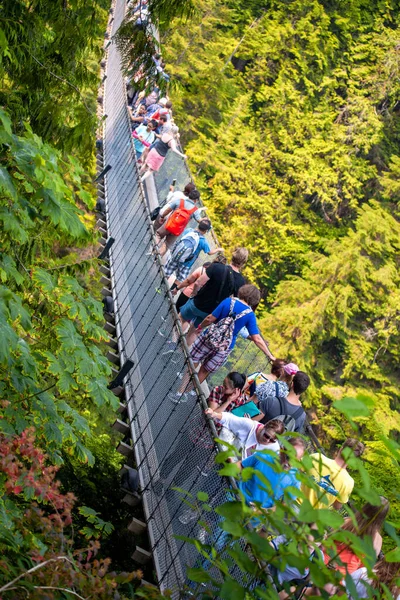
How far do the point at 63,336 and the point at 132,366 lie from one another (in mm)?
2411

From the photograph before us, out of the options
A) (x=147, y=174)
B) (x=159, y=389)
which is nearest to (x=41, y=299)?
(x=159, y=389)

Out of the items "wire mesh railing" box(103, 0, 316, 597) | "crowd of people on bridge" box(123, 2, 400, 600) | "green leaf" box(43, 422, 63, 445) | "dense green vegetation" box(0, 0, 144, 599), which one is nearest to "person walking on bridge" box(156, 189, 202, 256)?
"wire mesh railing" box(103, 0, 316, 597)

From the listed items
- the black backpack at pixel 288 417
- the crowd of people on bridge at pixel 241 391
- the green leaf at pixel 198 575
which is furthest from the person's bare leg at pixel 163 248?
the green leaf at pixel 198 575

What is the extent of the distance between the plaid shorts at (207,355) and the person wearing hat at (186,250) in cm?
193

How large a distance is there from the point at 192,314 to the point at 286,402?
1.60 m

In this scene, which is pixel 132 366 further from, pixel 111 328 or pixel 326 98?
Answer: pixel 326 98

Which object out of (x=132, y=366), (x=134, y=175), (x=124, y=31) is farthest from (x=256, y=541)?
(x=134, y=175)

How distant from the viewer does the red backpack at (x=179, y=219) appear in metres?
8.91

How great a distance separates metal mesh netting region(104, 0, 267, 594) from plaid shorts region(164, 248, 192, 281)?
20 centimetres

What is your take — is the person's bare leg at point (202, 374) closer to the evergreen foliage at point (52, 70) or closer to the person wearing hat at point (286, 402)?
the person wearing hat at point (286, 402)

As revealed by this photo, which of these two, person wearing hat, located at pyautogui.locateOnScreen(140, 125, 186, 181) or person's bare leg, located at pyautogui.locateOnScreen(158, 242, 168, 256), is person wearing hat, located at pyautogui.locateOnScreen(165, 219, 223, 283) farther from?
person wearing hat, located at pyautogui.locateOnScreen(140, 125, 186, 181)

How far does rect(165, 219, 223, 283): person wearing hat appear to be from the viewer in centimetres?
792

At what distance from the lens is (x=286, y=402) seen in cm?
568

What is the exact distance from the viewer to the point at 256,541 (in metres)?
1.89
